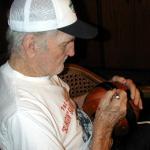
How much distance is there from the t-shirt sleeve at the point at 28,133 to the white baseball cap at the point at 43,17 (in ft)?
0.94

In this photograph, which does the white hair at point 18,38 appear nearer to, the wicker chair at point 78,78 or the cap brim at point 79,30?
the cap brim at point 79,30

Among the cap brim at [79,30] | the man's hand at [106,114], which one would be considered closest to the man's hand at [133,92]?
the man's hand at [106,114]

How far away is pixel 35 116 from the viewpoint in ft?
3.76

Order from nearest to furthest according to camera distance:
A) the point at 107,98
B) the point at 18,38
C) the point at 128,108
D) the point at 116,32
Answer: the point at 18,38, the point at 107,98, the point at 128,108, the point at 116,32

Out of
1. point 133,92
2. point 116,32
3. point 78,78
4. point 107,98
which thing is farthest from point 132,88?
point 116,32

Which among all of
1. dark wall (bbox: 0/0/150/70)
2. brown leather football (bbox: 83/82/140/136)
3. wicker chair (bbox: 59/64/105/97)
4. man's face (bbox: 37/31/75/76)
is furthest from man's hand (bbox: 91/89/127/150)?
dark wall (bbox: 0/0/150/70)

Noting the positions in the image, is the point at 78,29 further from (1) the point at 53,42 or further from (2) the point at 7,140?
(2) the point at 7,140

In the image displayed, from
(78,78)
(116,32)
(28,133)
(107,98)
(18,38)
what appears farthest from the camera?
(116,32)

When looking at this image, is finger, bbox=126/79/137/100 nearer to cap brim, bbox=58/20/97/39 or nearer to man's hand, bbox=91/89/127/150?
man's hand, bbox=91/89/127/150

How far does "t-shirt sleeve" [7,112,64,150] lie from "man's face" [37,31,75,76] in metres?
0.20

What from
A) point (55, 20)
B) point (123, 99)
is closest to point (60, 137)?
point (123, 99)

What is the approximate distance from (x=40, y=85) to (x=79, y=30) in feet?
0.78

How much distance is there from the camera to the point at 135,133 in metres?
1.54

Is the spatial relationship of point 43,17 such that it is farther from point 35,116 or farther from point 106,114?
point 106,114
